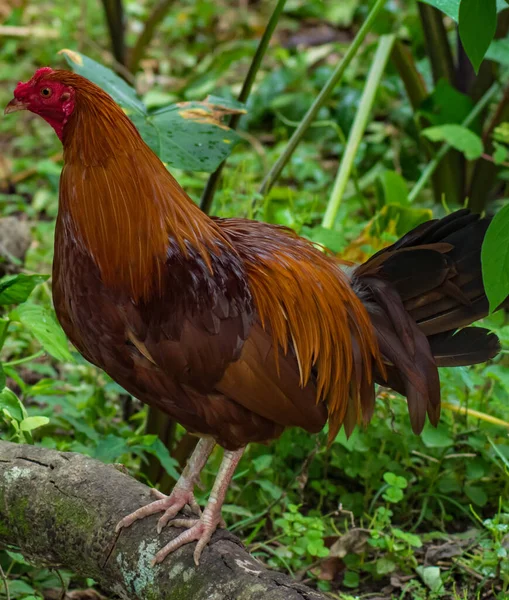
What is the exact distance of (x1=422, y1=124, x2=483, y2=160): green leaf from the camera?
416cm

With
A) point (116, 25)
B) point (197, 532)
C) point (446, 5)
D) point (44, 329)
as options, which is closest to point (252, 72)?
point (446, 5)

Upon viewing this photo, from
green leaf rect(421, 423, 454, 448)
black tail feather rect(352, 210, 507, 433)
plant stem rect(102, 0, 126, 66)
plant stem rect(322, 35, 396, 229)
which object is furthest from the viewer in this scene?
plant stem rect(102, 0, 126, 66)

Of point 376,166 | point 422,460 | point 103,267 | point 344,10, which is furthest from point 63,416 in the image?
point 344,10

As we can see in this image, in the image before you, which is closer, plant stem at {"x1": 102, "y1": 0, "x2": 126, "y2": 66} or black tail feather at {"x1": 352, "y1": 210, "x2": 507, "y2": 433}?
black tail feather at {"x1": 352, "y1": 210, "x2": 507, "y2": 433}

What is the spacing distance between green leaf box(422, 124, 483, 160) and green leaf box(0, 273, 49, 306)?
247cm

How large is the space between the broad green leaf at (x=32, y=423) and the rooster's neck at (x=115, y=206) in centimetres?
55

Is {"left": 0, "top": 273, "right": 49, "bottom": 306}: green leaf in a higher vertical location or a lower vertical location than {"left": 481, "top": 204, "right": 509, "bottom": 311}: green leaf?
lower

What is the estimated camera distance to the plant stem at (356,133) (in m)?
3.69

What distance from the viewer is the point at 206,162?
2697 mm

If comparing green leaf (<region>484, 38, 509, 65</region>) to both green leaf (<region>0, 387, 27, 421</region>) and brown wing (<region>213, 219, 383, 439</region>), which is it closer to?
brown wing (<region>213, 219, 383, 439</region>)

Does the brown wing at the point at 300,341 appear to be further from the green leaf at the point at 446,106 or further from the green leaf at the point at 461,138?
the green leaf at the point at 446,106

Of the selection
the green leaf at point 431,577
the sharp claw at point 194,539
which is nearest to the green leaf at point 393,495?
the green leaf at point 431,577

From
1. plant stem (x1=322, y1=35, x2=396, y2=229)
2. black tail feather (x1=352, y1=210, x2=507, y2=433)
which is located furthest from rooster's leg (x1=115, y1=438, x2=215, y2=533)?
plant stem (x1=322, y1=35, x2=396, y2=229)

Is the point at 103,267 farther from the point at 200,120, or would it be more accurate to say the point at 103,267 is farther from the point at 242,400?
the point at 200,120
